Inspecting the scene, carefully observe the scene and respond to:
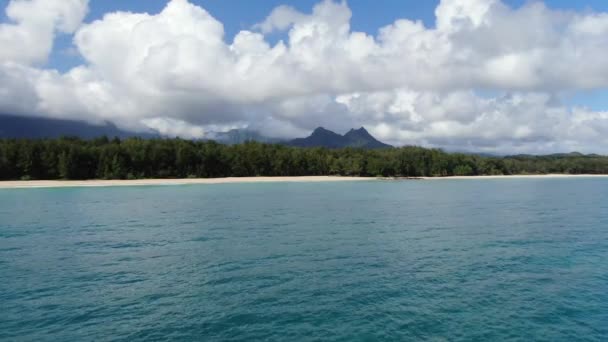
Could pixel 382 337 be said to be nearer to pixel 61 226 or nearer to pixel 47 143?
pixel 61 226

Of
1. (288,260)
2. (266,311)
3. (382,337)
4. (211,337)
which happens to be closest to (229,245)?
(288,260)

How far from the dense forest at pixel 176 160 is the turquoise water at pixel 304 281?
9556 cm

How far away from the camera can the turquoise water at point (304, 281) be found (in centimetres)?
1425

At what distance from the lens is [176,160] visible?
446ft

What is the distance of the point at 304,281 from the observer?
Answer: 19.5 m

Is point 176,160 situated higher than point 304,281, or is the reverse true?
point 176,160

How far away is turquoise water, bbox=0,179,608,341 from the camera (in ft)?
46.8

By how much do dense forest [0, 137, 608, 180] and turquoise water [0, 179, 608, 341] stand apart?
9556cm

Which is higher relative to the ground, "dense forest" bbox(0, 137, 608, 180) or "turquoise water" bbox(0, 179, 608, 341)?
"dense forest" bbox(0, 137, 608, 180)

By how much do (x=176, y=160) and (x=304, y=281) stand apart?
4906 inches

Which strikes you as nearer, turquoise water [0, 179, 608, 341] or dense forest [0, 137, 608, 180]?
turquoise water [0, 179, 608, 341]

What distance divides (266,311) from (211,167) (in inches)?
5279

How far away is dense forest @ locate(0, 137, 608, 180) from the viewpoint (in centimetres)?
11894

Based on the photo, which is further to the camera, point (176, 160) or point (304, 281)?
point (176, 160)
